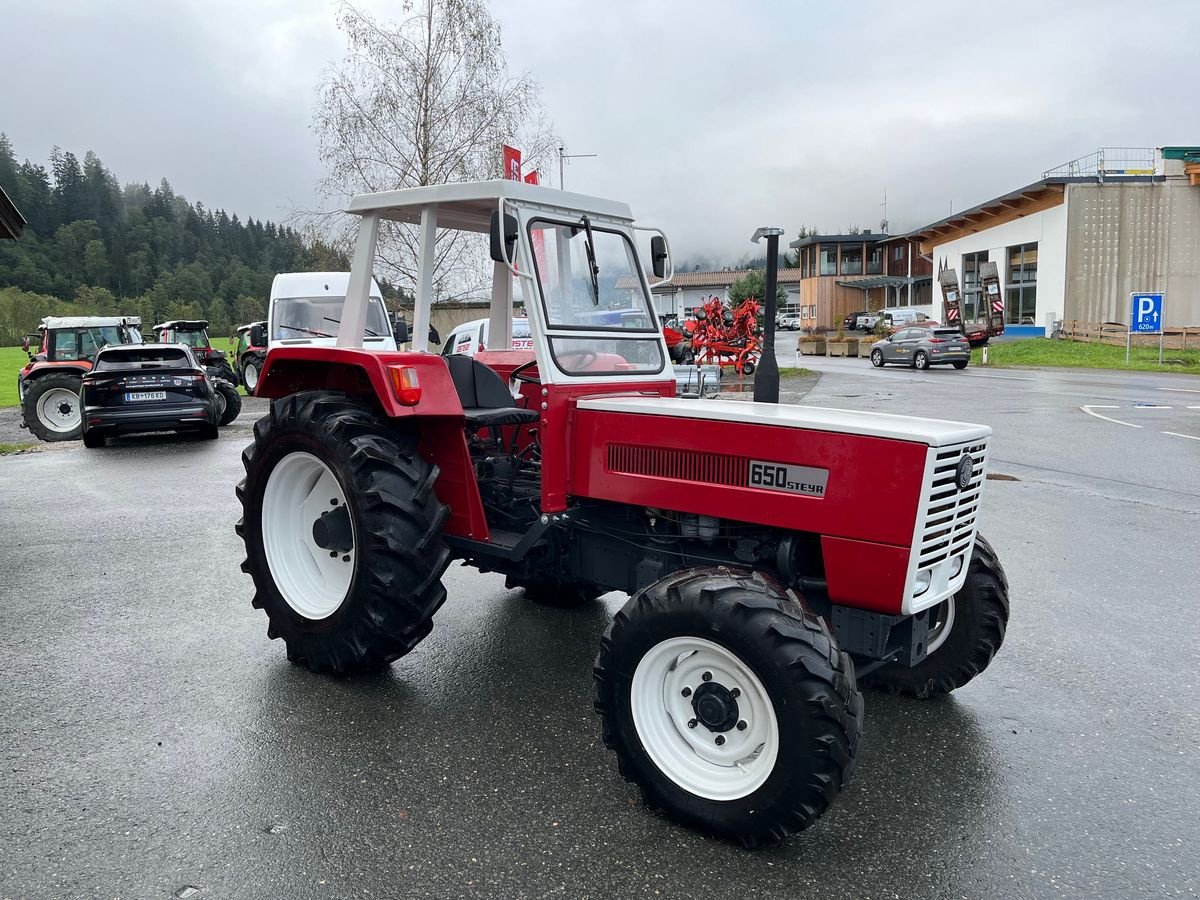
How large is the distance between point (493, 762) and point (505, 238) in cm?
205

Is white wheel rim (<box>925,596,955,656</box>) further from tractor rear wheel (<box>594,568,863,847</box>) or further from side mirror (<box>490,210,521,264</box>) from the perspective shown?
side mirror (<box>490,210,521,264</box>)

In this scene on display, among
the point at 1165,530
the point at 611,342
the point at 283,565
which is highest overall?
the point at 611,342

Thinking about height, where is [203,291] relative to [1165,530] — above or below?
above

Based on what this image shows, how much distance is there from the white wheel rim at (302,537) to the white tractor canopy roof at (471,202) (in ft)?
4.17

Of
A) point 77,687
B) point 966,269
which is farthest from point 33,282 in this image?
point 77,687

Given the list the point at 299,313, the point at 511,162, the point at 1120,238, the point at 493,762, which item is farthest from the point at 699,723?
the point at 1120,238

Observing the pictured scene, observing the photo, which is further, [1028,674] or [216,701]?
[1028,674]

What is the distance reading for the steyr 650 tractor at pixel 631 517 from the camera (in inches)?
111

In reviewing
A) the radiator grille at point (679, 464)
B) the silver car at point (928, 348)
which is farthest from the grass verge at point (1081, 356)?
the radiator grille at point (679, 464)

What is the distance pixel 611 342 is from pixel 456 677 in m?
1.74

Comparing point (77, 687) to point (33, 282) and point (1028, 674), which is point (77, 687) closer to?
point (1028, 674)

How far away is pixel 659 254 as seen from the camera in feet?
14.4

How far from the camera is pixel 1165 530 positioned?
7.04 m

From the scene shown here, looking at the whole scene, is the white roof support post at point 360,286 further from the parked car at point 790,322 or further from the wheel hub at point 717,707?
the parked car at point 790,322
